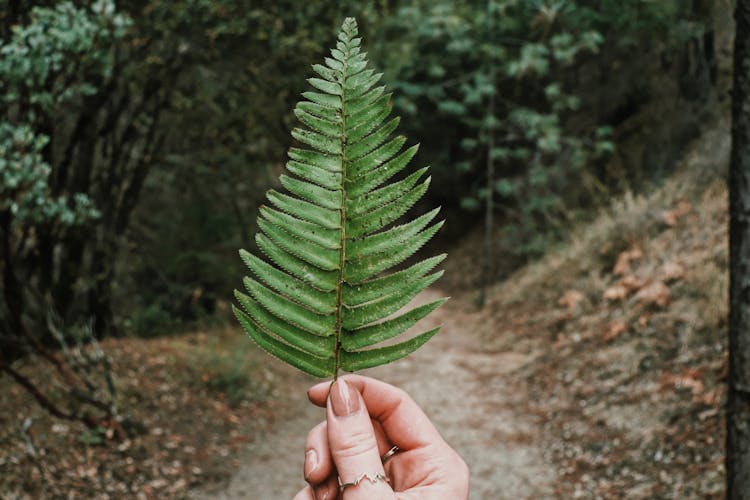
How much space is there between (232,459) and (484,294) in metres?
6.84

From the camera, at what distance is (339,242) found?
35.9 inches

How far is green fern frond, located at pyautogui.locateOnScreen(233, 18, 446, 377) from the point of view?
35.1 inches

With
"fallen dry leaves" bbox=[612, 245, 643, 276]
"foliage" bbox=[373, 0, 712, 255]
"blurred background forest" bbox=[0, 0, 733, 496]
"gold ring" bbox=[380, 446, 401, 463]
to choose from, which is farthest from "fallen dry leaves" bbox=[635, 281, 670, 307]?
"gold ring" bbox=[380, 446, 401, 463]

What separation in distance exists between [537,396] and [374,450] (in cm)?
587

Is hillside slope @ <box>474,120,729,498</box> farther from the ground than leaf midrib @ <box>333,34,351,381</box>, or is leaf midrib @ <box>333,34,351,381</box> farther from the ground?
leaf midrib @ <box>333,34,351,381</box>

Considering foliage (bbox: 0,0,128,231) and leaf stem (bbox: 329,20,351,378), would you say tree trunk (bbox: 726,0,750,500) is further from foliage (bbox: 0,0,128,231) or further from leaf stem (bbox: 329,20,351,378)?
foliage (bbox: 0,0,128,231)

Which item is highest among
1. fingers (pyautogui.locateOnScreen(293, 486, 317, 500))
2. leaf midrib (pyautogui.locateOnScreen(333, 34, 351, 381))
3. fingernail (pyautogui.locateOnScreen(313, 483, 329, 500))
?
leaf midrib (pyautogui.locateOnScreen(333, 34, 351, 381))

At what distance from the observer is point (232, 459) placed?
5430 mm

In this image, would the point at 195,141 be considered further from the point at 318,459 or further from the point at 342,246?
the point at 342,246

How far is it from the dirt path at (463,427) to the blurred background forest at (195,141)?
68cm

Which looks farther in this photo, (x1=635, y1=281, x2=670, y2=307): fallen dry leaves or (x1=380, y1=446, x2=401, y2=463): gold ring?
(x1=635, y1=281, x2=670, y2=307): fallen dry leaves

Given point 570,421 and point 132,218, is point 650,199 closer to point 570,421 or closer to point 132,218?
point 570,421

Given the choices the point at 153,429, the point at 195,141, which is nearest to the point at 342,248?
the point at 153,429

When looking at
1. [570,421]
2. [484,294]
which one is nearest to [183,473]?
[570,421]
